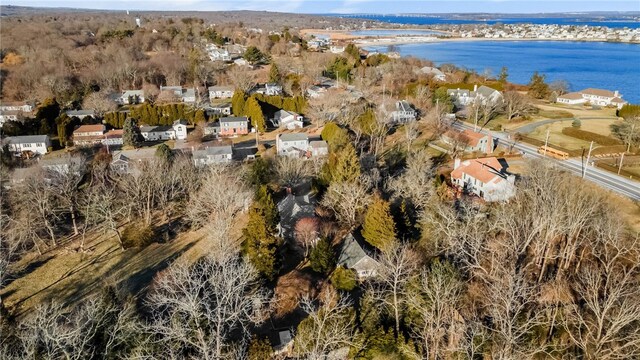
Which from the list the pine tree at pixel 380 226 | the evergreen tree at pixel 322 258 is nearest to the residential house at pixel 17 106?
the evergreen tree at pixel 322 258

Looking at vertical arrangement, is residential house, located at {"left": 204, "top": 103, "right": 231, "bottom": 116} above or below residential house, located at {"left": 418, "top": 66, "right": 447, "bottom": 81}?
below

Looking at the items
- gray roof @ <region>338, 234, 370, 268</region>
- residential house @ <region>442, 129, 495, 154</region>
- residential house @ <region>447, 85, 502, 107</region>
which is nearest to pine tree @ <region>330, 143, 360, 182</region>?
gray roof @ <region>338, 234, 370, 268</region>

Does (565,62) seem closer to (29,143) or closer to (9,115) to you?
(29,143)

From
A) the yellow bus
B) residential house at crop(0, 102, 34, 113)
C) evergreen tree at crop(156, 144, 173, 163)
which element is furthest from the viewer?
residential house at crop(0, 102, 34, 113)

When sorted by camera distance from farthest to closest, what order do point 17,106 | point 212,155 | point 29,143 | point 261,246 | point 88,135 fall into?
point 17,106, point 88,135, point 29,143, point 212,155, point 261,246

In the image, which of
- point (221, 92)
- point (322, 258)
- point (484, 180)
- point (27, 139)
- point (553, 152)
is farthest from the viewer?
point (221, 92)

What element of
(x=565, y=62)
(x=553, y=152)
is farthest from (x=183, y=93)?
(x=565, y=62)

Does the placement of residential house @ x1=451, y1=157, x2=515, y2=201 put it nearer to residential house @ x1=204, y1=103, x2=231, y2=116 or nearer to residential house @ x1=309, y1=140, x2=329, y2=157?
residential house @ x1=309, y1=140, x2=329, y2=157
